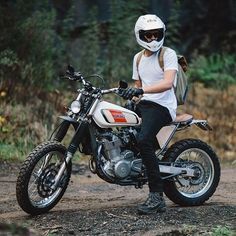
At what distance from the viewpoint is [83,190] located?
970 centimetres

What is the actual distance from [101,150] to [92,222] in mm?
837

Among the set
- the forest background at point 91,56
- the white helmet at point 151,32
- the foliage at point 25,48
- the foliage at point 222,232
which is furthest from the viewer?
the foliage at point 25,48

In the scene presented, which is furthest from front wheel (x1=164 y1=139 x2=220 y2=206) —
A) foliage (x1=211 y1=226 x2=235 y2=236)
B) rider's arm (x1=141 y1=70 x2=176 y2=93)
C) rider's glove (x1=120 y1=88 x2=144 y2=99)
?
foliage (x1=211 y1=226 x2=235 y2=236)

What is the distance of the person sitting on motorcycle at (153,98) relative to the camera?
7.45 metres

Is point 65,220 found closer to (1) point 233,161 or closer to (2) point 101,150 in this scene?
(2) point 101,150

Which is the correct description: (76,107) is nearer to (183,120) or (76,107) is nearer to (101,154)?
(101,154)

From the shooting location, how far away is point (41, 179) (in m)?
7.35

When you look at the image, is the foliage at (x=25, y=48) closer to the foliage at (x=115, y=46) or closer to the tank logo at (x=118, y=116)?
the foliage at (x=115, y=46)

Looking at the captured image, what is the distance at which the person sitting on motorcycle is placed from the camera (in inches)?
293

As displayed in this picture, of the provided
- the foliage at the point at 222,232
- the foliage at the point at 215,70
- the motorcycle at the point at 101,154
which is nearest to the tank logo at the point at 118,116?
the motorcycle at the point at 101,154

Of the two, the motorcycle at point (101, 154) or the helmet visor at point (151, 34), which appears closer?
the motorcycle at point (101, 154)

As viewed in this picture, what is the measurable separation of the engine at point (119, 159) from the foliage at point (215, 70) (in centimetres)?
977

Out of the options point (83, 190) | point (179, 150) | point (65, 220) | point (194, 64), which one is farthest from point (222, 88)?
point (65, 220)

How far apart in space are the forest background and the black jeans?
4.50 meters
